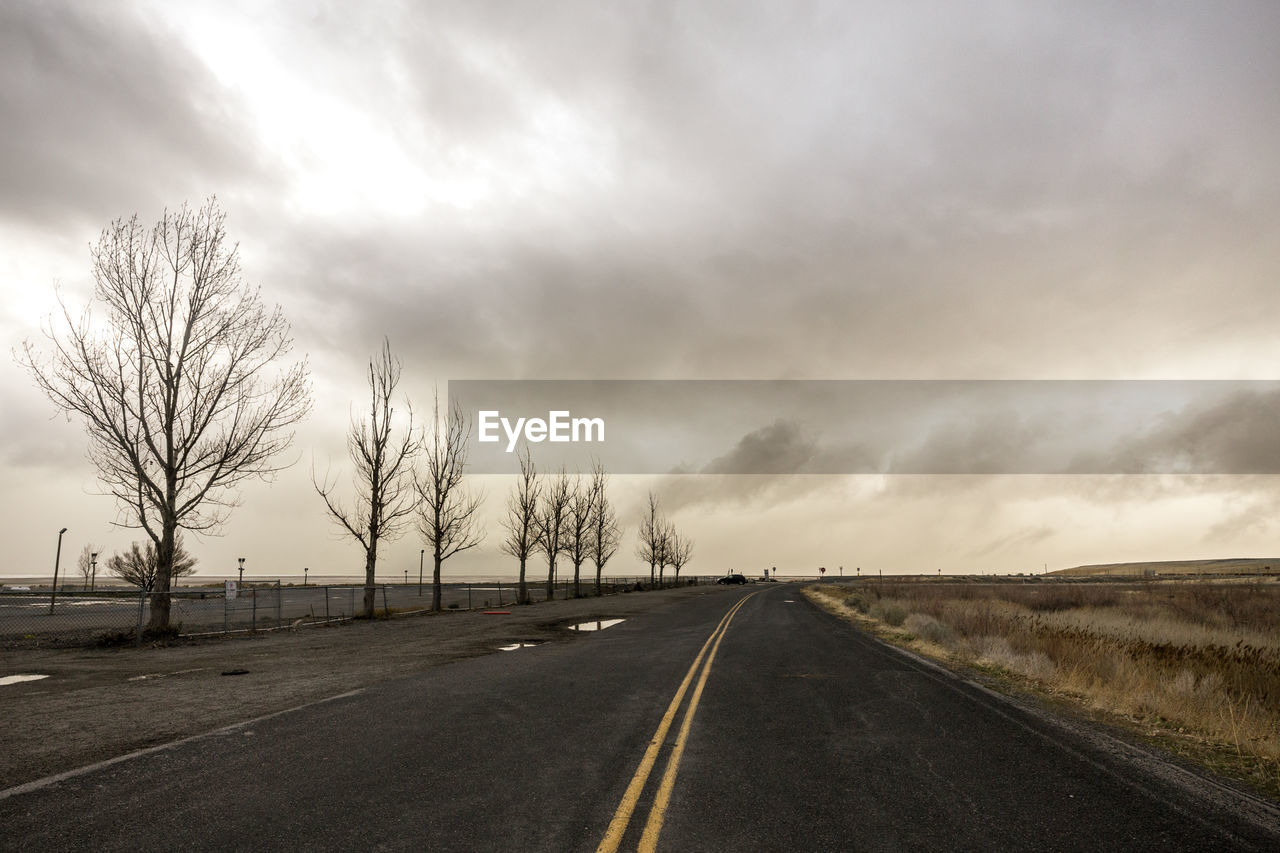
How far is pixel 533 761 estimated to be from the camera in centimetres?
654

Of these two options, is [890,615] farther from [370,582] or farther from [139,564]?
[139,564]

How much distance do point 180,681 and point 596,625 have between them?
48.5 feet

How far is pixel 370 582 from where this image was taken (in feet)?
90.9

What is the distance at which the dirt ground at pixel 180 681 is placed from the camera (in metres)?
7.33

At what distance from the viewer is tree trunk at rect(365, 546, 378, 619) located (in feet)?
88.7

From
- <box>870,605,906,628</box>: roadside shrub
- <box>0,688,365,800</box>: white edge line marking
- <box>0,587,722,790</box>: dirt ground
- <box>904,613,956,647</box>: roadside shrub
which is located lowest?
A: <box>870,605,906,628</box>: roadside shrub

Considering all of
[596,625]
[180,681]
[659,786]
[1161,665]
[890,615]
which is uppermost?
[659,786]

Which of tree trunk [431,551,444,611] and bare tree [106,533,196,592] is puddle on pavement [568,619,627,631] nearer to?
tree trunk [431,551,444,611]

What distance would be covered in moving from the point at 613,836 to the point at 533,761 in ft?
6.89

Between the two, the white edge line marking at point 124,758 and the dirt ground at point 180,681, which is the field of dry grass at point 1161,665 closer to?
the white edge line marking at point 124,758

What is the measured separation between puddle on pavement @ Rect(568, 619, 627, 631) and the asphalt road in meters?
13.3

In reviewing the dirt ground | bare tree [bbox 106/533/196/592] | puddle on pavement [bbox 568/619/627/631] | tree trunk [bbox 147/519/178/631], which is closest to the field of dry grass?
puddle on pavement [bbox 568/619/627/631]

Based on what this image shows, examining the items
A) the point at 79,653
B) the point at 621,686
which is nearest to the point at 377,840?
the point at 621,686

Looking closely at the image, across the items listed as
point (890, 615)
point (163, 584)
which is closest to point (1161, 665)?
point (890, 615)
